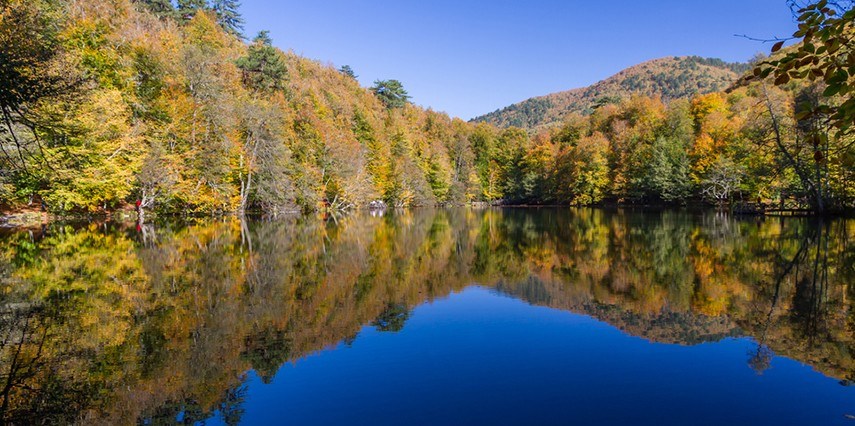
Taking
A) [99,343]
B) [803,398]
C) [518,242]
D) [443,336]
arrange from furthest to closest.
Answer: [518,242] → [443,336] → [99,343] → [803,398]

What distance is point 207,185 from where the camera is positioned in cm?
3438

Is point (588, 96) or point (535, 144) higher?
point (588, 96)

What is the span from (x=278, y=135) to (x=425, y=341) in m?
33.8

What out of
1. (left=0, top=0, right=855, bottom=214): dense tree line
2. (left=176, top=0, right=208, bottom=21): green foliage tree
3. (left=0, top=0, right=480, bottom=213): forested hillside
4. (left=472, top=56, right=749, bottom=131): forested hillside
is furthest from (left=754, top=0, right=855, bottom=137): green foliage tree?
(left=472, top=56, right=749, bottom=131): forested hillside

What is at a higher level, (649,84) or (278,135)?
(649,84)

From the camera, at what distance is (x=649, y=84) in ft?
529

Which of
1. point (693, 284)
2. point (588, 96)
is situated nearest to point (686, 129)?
point (693, 284)

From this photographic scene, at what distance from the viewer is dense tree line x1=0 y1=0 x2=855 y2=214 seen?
13547 mm

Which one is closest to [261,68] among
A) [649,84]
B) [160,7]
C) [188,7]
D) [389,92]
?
[160,7]

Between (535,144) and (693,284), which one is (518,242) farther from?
(535,144)

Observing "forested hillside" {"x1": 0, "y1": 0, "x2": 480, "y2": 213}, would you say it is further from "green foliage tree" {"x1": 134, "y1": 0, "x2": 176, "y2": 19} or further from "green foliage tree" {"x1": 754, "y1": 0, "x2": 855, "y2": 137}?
"green foliage tree" {"x1": 754, "y1": 0, "x2": 855, "y2": 137}

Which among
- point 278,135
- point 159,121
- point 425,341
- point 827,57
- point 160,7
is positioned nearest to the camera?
point 827,57

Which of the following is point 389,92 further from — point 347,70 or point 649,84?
point 649,84

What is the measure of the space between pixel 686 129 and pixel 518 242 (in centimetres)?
4666
